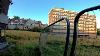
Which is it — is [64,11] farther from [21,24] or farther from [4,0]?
[4,0]

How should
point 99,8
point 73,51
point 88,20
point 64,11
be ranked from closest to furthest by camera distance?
point 99,8 → point 73,51 → point 88,20 → point 64,11

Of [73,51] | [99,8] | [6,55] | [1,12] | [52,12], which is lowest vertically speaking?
[6,55]

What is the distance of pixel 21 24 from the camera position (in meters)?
97.4

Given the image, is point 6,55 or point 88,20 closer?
point 6,55

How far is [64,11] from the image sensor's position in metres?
104

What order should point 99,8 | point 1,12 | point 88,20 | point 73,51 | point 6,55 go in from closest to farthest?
point 99,8
point 73,51
point 6,55
point 1,12
point 88,20

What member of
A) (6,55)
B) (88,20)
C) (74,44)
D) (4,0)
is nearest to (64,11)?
(88,20)

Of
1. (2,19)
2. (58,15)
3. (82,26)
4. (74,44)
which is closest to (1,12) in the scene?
(2,19)

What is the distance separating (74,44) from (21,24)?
312ft

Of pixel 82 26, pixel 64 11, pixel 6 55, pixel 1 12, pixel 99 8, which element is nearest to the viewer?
pixel 99 8

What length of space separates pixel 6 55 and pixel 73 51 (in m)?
9.21

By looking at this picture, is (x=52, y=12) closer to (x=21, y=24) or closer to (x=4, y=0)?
(x=21, y=24)

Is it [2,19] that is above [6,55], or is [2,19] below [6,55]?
above

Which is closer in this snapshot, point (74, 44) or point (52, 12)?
point (74, 44)
